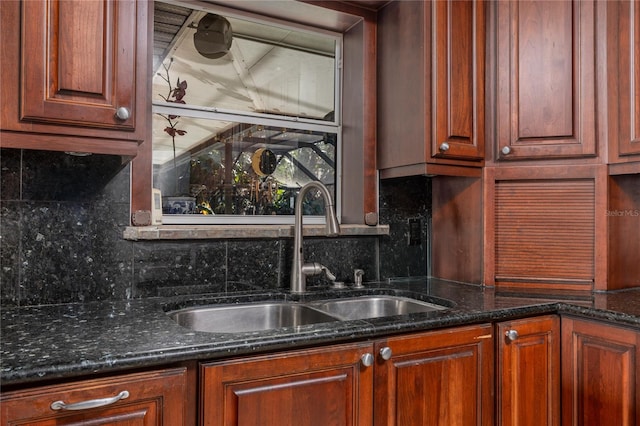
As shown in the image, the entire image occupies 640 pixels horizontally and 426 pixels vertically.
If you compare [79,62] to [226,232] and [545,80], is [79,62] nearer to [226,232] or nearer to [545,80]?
[226,232]

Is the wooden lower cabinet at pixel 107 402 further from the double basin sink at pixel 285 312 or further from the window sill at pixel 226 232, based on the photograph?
the window sill at pixel 226 232

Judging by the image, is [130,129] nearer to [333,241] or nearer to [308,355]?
[308,355]

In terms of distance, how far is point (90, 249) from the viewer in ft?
5.24

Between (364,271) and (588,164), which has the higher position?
(588,164)

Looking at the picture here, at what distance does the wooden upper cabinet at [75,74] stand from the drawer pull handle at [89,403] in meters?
0.69

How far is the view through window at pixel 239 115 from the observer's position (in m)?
1.92

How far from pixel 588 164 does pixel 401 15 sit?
106 cm

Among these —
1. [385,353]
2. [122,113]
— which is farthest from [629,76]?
[122,113]

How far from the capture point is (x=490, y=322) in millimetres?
1562

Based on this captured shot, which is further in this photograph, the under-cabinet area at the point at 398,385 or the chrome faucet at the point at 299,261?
the chrome faucet at the point at 299,261

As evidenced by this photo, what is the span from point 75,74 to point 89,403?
878 mm

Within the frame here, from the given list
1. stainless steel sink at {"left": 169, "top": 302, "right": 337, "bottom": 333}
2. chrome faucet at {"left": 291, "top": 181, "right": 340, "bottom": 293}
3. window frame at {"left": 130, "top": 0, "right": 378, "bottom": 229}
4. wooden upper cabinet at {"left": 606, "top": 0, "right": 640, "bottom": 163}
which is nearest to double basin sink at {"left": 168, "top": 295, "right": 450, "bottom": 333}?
stainless steel sink at {"left": 169, "top": 302, "right": 337, "bottom": 333}

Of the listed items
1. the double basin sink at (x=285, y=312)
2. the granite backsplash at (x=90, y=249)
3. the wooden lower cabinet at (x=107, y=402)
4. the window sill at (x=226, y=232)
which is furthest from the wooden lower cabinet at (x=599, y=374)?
the wooden lower cabinet at (x=107, y=402)

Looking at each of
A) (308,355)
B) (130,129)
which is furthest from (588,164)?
(130,129)
